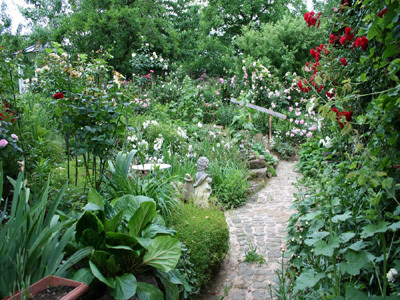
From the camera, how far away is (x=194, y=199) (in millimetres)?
4148

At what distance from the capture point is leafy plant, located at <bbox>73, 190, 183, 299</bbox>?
2.07 meters

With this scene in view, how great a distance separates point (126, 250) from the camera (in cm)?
223

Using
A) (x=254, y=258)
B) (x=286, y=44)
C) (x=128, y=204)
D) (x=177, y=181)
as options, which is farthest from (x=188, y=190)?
(x=286, y=44)

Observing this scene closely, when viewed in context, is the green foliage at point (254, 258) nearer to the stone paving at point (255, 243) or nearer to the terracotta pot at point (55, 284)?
the stone paving at point (255, 243)

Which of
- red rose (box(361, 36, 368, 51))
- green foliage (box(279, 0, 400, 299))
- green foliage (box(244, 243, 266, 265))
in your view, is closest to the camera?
green foliage (box(279, 0, 400, 299))

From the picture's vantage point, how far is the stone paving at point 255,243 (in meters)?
3.13

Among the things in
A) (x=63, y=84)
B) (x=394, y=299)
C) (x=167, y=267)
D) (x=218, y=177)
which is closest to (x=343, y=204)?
(x=394, y=299)

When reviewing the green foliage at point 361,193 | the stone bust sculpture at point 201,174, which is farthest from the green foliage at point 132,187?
the green foliage at point 361,193

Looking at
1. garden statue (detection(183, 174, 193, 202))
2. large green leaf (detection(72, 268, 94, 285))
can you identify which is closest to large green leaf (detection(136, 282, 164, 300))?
large green leaf (detection(72, 268, 94, 285))

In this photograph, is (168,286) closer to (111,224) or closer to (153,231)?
(153,231)

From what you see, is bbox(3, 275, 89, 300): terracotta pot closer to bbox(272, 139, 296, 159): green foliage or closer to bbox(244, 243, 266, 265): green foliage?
bbox(244, 243, 266, 265): green foliage

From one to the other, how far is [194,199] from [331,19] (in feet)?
8.50

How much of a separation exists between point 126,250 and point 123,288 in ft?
0.89

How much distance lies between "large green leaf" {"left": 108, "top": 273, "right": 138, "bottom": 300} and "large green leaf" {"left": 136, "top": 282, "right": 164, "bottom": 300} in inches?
5.0
